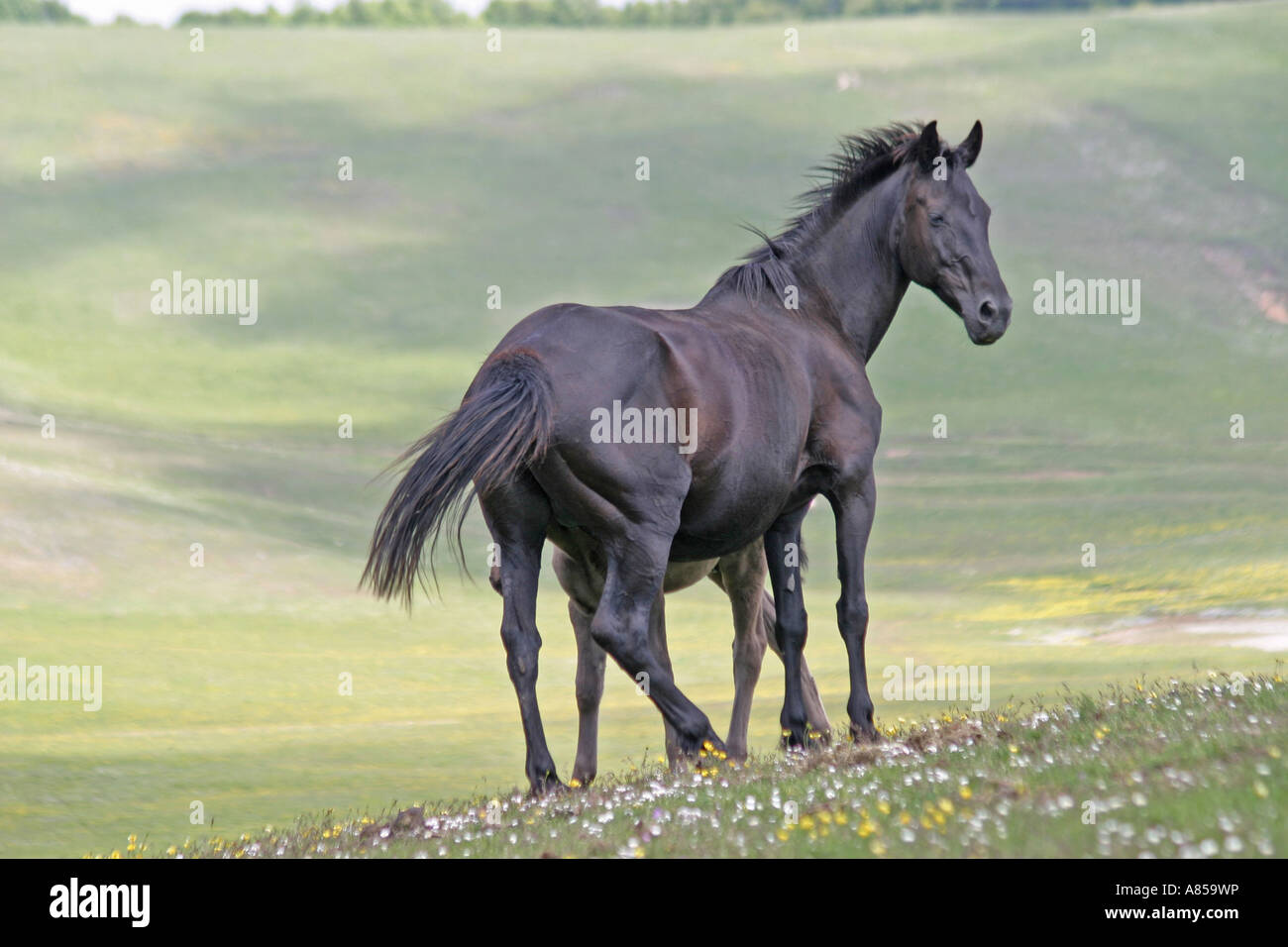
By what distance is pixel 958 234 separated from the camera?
11.6 meters

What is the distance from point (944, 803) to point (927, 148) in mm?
5891

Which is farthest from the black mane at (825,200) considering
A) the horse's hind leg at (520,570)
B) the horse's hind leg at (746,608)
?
the horse's hind leg at (520,570)

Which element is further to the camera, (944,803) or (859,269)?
(859,269)

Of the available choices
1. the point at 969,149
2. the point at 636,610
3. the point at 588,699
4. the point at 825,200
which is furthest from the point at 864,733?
the point at 969,149

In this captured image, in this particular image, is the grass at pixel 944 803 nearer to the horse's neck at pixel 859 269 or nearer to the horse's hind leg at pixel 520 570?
the horse's hind leg at pixel 520 570

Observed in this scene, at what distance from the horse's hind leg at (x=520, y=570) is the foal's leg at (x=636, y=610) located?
482 mm

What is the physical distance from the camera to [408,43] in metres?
70.0

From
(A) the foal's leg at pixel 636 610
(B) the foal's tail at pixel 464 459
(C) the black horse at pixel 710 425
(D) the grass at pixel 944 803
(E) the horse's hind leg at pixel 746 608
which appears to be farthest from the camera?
(E) the horse's hind leg at pixel 746 608

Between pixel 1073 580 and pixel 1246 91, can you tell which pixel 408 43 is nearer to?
pixel 1246 91

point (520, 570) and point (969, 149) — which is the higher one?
point (969, 149)

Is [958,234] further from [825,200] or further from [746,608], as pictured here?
[746,608]

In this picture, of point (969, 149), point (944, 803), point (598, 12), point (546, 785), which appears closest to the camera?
point (944, 803)

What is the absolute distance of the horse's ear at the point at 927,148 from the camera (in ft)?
37.4

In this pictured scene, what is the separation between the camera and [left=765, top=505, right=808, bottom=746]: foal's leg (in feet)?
37.1
